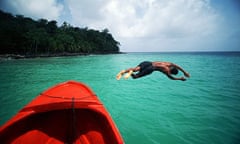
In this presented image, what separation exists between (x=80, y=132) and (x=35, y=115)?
113cm

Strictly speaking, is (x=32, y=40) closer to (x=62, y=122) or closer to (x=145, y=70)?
(x=62, y=122)

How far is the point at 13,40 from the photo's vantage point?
31.1m

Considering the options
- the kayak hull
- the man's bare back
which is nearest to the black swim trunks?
the man's bare back

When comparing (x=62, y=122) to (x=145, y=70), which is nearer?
(x=145, y=70)

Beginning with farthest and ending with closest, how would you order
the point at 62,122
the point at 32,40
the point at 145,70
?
the point at 32,40 → the point at 62,122 → the point at 145,70

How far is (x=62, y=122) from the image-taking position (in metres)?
2.89

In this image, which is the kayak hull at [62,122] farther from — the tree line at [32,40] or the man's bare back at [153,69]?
the tree line at [32,40]

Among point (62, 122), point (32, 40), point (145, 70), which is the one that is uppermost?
point (32, 40)

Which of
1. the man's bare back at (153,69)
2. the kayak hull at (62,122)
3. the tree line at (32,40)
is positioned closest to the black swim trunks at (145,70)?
the man's bare back at (153,69)

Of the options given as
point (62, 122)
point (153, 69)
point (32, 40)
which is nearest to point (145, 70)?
point (153, 69)

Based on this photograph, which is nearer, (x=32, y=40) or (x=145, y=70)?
(x=145, y=70)

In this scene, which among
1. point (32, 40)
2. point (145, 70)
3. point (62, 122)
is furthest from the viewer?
point (32, 40)

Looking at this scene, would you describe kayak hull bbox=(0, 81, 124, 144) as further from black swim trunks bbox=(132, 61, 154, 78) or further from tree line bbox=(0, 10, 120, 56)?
tree line bbox=(0, 10, 120, 56)

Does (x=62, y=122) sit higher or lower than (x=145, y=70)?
lower
